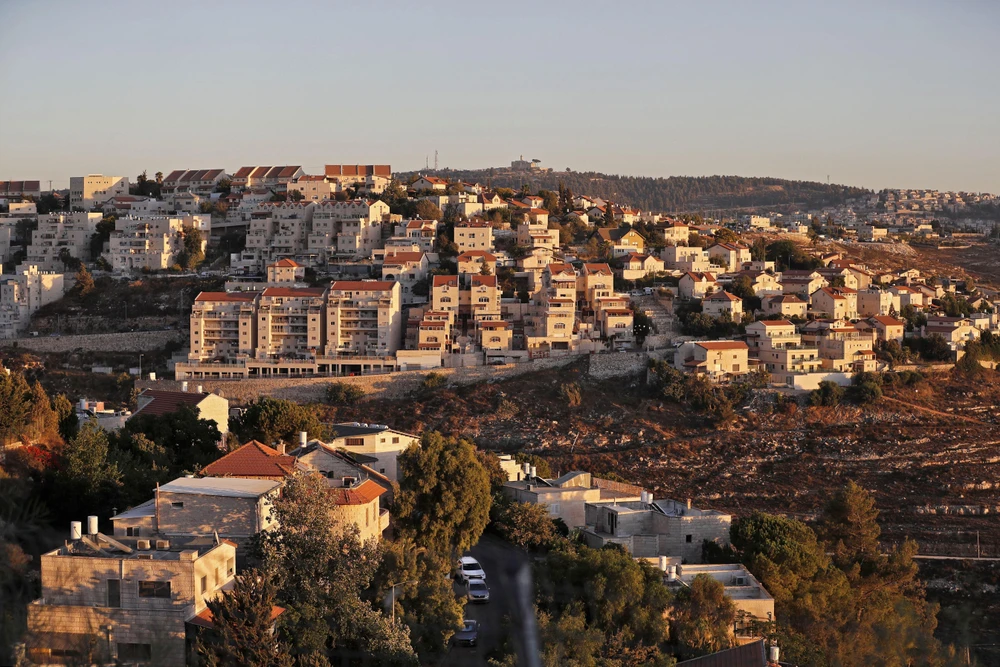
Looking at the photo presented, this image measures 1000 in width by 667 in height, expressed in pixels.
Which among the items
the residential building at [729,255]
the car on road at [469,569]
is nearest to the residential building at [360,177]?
the residential building at [729,255]

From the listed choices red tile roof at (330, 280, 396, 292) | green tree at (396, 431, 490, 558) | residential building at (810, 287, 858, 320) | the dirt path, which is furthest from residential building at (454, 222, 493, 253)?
green tree at (396, 431, 490, 558)

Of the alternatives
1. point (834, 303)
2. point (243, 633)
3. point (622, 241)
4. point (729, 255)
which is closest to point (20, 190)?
point (622, 241)

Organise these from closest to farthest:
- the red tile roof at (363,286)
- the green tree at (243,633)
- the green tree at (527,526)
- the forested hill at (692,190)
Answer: the green tree at (243,633) < the green tree at (527,526) < the red tile roof at (363,286) < the forested hill at (692,190)

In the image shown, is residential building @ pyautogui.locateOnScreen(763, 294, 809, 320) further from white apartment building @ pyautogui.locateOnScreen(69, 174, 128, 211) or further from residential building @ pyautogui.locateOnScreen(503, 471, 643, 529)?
white apartment building @ pyautogui.locateOnScreen(69, 174, 128, 211)

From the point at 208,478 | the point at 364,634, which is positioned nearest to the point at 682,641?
the point at 364,634

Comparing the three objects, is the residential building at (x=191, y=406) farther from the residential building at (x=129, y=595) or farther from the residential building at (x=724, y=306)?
the residential building at (x=724, y=306)

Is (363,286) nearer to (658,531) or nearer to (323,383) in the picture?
(323,383)

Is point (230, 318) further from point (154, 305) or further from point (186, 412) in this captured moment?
point (186, 412)
